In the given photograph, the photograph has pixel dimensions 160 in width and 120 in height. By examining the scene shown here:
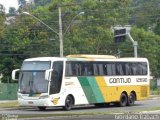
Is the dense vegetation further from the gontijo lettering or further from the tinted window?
the gontijo lettering

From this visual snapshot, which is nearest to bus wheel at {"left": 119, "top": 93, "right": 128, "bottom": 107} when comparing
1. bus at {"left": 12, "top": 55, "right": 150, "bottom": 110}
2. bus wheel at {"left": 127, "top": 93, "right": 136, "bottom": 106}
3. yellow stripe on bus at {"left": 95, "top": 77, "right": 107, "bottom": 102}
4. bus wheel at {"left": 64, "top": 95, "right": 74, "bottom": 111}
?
bus at {"left": 12, "top": 55, "right": 150, "bottom": 110}

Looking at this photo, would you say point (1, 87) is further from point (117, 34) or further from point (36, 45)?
point (36, 45)

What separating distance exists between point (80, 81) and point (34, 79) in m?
3.30

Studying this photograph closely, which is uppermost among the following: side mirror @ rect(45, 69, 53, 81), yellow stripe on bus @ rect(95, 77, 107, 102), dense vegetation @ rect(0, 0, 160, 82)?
dense vegetation @ rect(0, 0, 160, 82)

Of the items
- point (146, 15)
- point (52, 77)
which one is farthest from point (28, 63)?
point (146, 15)

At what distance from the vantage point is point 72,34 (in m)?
71.4

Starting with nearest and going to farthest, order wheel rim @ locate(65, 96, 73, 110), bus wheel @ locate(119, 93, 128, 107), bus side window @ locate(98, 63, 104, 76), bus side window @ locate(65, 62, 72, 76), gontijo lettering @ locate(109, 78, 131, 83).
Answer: wheel rim @ locate(65, 96, 73, 110)
bus side window @ locate(65, 62, 72, 76)
bus side window @ locate(98, 63, 104, 76)
gontijo lettering @ locate(109, 78, 131, 83)
bus wheel @ locate(119, 93, 128, 107)

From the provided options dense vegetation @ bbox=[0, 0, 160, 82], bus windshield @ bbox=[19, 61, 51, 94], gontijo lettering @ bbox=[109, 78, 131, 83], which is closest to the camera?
bus windshield @ bbox=[19, 61, 51, 94]

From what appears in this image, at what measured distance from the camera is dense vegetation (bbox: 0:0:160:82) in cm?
7106

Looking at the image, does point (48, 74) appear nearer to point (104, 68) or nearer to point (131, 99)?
point (104, 68)

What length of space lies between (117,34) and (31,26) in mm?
23710

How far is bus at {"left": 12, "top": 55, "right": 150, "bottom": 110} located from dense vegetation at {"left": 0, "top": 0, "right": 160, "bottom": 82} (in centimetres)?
2760

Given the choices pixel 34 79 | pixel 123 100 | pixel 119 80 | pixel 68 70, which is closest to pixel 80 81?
pixel 68 70

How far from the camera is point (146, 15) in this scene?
9388cm
